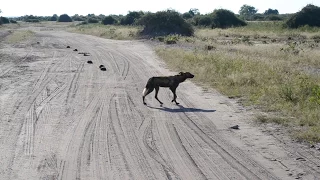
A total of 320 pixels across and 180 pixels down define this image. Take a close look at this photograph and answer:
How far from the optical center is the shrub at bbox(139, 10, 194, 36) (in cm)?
5447

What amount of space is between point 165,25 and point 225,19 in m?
24.9

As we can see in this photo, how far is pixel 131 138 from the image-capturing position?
10.3 metres

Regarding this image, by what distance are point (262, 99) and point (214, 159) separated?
247 inches

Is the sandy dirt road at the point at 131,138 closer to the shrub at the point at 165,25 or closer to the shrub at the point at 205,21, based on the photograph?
the shrub at the point at 165,25

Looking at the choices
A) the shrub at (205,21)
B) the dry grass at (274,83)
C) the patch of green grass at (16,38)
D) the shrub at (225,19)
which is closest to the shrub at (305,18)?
the shrub at (225,19)

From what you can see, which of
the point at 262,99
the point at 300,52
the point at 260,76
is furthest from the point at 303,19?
the point at 262,99

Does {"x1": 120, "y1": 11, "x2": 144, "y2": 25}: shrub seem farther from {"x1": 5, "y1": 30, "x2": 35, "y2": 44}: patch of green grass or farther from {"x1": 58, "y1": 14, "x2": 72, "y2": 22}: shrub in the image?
{"x1": 58, "y1": 14, "x2": 72, "y2": 22}: shrub

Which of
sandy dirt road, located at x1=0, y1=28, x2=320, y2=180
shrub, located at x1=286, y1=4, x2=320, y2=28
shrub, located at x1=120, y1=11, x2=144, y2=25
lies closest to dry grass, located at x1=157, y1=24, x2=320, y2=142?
sandy dirt road, located at x1=0, y1=28, x2=320, y2=180

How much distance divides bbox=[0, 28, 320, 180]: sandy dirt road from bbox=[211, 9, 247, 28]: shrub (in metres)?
59.6

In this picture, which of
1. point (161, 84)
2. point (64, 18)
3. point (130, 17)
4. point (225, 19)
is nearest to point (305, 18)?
point (225, 19)

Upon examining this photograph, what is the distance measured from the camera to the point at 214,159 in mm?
8781

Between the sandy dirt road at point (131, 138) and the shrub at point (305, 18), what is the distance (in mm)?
47846

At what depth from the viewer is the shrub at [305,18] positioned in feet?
202

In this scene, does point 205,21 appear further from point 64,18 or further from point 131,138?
point 64,18
